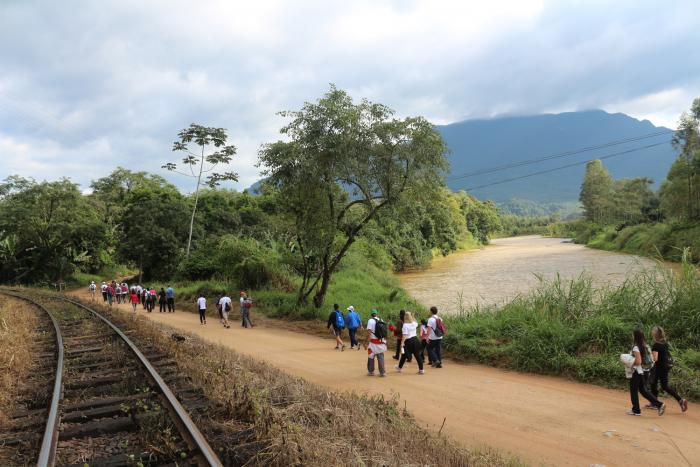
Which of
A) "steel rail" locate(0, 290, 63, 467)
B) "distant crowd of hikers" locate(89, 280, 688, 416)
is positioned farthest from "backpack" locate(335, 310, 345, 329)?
"steel rail" locate(0, 290, 63, 467)

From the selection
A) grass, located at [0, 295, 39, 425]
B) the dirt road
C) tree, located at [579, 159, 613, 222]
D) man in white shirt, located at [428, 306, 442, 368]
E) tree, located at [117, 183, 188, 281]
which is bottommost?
the dirt road

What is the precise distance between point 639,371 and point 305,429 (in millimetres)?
5734

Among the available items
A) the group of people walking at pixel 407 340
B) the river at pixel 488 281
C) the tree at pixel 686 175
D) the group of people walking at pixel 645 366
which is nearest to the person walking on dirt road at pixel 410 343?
the group of people walking at pixel 407 340

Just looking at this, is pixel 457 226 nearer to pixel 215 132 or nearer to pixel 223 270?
pixel 215 132

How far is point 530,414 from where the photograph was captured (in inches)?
316

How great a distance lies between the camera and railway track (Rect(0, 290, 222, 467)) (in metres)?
4.63

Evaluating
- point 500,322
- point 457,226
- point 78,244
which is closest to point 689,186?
point 457,226

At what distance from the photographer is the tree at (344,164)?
1659 centimetres

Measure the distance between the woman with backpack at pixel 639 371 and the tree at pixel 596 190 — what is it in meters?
76.7

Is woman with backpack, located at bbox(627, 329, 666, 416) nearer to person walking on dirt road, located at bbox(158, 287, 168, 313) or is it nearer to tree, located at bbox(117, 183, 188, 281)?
person walking on dirt road, located at bbox(158, 287, 168, 313)

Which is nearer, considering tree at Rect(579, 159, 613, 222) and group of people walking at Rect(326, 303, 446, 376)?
group of people walking at Rect(326, 303, 446, 376)

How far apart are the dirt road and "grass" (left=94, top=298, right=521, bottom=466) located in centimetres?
102

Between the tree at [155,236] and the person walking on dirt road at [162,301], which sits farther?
the tree at [155,236]

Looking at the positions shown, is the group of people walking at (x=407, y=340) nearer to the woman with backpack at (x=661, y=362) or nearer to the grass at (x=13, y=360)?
the woman with backpack at (x=661, y=362)
